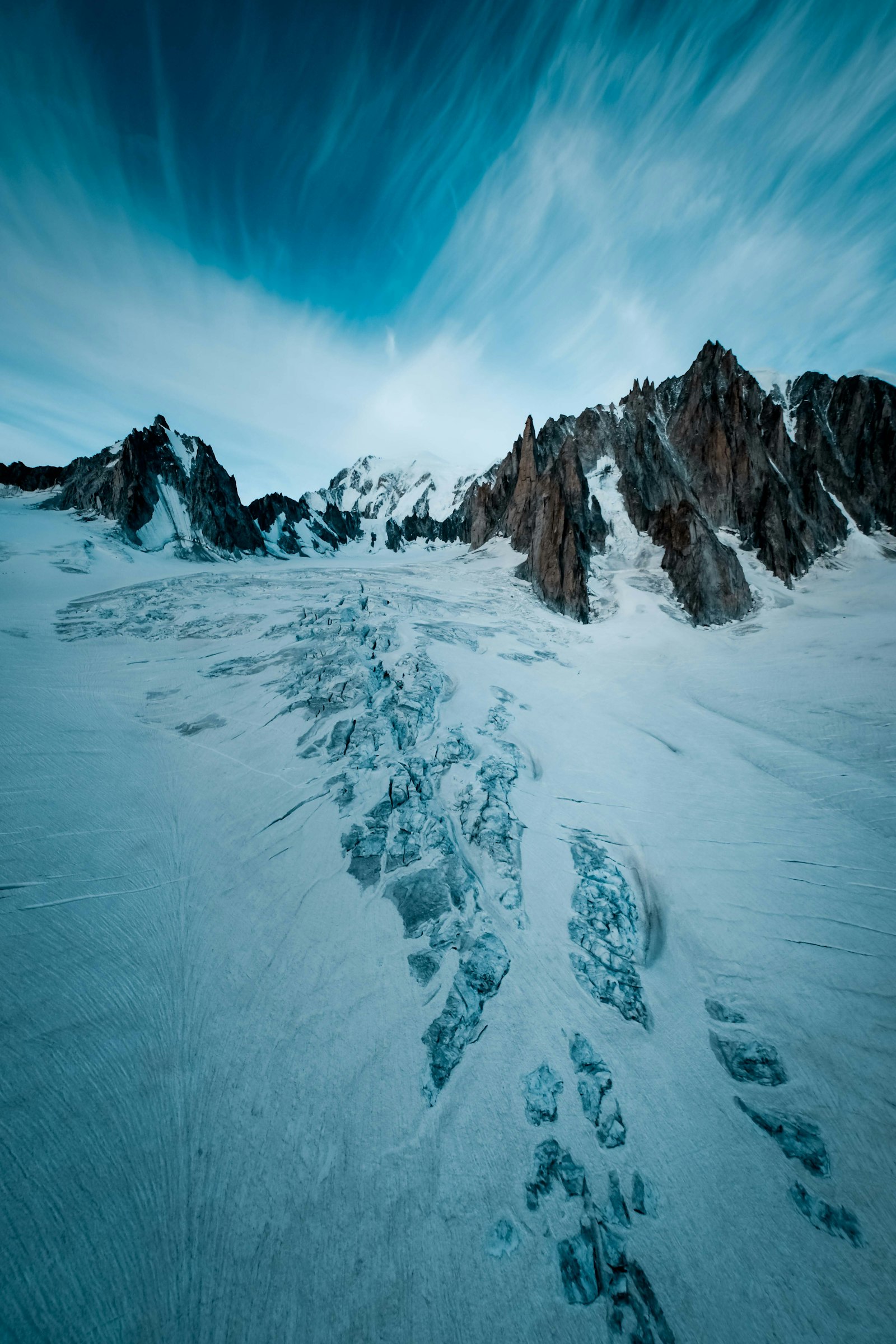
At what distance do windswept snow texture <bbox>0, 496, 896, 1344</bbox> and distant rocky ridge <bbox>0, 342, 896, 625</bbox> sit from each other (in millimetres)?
17773

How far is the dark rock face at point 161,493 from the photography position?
3453cm

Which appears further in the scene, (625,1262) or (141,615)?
(141,615)

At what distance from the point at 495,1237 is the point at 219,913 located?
4.01 meters

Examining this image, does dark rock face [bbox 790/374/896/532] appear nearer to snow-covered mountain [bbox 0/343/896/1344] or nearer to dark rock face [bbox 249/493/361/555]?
snow-covered mountain [bbox 0/343/896/1344]

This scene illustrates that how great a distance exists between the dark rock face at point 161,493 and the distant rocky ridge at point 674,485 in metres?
0.16

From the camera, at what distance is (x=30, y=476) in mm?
50000

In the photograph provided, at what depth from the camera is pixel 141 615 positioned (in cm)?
1505

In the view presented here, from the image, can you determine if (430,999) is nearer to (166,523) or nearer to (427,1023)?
(427,1023)

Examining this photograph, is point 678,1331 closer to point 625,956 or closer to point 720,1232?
point 720,1232

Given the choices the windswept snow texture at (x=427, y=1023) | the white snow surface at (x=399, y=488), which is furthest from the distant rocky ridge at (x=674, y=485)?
the white snow surface at (x=399, y=488)

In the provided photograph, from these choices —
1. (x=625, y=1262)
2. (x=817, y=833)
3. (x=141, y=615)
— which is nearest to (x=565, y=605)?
(x=817, y=833)

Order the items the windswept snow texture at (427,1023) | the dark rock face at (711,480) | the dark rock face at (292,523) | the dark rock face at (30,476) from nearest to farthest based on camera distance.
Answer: the windswept snow texture at (427,1023)
the dark rock face at (711,480)
the dark rock face at (30,476)
the dark rock face at (292,523)

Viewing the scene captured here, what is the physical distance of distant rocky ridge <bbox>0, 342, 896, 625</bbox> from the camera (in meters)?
25.8

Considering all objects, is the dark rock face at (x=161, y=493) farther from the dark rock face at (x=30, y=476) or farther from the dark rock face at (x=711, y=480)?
the dark rock face at (x=711, y=480)
